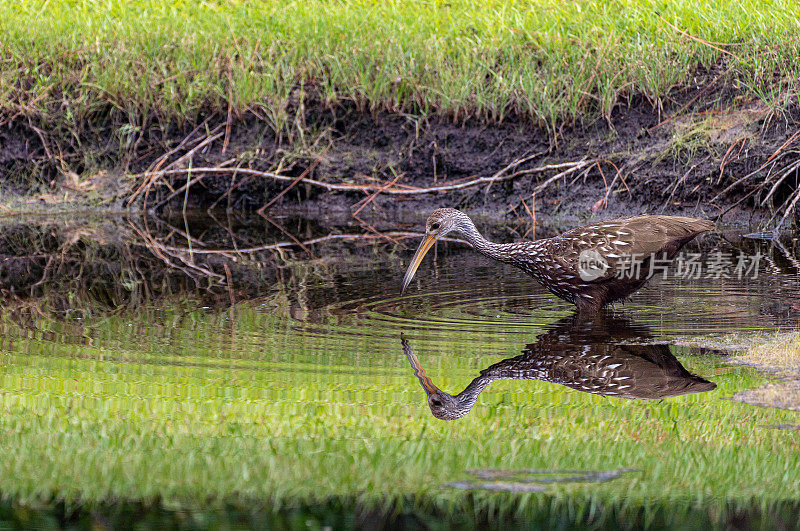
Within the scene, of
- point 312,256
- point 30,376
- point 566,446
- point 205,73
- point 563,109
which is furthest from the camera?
point 205,73

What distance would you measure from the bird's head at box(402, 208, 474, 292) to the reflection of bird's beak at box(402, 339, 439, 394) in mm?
1392

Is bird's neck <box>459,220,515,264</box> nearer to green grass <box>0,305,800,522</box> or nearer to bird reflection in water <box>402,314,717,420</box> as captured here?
bird reflection in water <box>402,314,717,420</box>

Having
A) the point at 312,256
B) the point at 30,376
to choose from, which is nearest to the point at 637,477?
the point at 30,376

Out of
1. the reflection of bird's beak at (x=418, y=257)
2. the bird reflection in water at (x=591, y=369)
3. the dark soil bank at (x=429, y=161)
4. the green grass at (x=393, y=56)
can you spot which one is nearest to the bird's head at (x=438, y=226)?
the reflection of bird's beak at (x=418, y=257)

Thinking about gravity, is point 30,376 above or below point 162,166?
below

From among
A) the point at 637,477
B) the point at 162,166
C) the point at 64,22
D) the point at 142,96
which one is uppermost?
the point at 64,22

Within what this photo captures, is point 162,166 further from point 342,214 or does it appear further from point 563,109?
point 563,109

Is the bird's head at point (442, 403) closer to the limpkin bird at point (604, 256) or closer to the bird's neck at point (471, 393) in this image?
the bird's neck at point (471, 393)

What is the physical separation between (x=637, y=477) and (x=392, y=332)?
9.67ft

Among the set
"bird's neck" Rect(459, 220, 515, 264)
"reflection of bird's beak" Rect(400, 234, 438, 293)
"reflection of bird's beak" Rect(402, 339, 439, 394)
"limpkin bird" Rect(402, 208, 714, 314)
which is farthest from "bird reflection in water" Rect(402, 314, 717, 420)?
"reflection of bird's beak" Rect(400, 234, 438, 293)

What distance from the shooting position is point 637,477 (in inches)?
169

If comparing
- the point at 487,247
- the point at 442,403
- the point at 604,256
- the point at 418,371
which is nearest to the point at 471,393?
the point at 442,403

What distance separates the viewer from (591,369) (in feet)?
20.1

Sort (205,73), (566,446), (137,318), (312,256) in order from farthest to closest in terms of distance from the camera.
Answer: (205,73)
(312,256)
(137,318)
(566,446)
